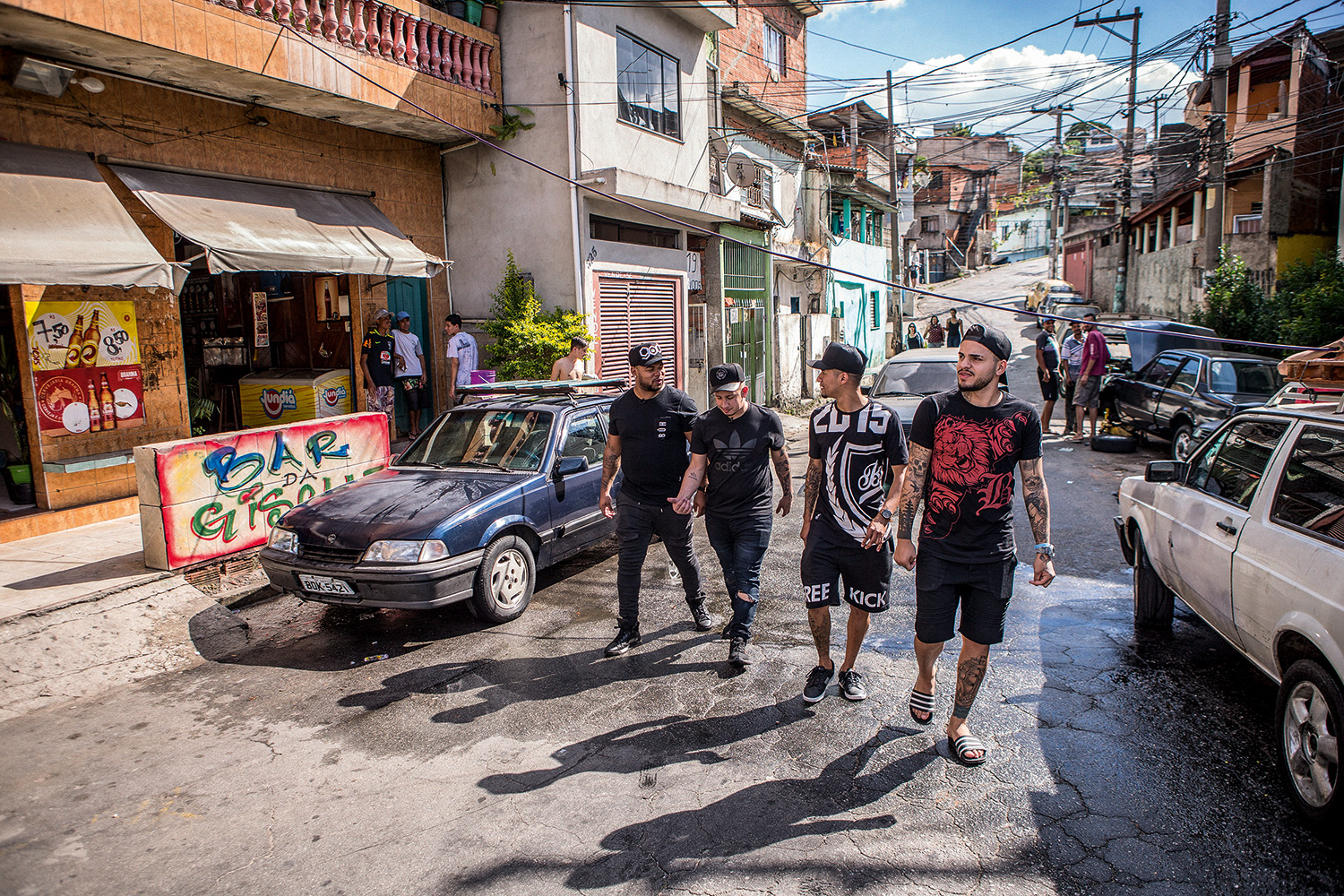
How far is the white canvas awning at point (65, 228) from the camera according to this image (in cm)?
682

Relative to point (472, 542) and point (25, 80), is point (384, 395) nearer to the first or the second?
point (25, 80)

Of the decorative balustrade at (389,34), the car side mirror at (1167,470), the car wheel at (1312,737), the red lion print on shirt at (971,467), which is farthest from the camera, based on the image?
the decorative balustrade at (389,34)

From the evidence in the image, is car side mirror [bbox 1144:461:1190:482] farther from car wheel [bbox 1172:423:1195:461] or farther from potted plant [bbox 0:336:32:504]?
potted plant [bbox 0:336:32:504]

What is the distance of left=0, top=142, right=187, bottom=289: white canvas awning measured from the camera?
6.82 m

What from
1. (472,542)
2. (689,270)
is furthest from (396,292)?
(472,542)

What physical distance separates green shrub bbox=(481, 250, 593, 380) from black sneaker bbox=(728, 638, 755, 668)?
23.6 ft

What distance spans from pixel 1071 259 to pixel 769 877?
55144 millimetres

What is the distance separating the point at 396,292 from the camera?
39.0 ft

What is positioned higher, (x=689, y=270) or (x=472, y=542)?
(x=689, y=270)

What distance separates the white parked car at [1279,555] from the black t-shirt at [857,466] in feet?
5.32

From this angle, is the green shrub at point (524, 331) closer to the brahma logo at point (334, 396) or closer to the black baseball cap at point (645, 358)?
the brahma logo at point (334, 396)

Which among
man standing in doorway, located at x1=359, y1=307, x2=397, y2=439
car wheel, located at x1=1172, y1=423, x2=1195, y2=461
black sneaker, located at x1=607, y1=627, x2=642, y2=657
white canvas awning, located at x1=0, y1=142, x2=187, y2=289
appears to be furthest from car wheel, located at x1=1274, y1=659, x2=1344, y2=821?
man standing in doorway, located at x1=359, y1=307, x2=397, y2=439

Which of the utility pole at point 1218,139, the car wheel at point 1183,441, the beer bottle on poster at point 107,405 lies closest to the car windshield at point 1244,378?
the car wheel at point 1183,441

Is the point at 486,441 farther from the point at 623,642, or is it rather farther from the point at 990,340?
the point at 990,340
